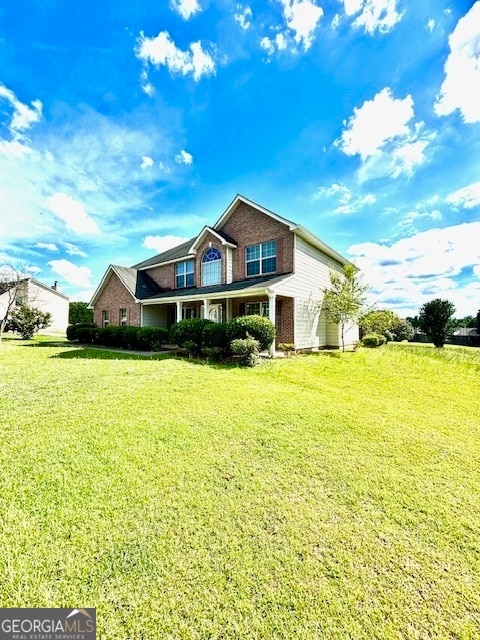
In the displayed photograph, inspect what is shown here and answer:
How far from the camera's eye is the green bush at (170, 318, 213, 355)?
12.2m

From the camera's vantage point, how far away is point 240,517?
2912mm

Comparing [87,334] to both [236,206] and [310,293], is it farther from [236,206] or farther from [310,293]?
[310,293]

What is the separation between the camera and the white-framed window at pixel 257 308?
15.5 meters

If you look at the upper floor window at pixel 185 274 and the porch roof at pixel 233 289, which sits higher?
the upper floor window at pixel 185 274

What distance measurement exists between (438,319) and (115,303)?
1088 inches

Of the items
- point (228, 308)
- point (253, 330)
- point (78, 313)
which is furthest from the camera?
point (78, 313)

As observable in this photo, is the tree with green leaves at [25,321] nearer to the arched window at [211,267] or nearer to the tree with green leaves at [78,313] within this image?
the tree with green leaves at [78,313]

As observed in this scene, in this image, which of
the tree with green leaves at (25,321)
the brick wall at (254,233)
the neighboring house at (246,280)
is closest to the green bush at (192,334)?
the neighboring house at (246,280)

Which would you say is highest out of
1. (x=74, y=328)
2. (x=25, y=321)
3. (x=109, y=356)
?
(x=25, y=321)

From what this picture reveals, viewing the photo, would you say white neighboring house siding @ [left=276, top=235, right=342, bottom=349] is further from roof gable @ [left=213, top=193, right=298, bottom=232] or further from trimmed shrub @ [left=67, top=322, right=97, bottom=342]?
trimmed shrub @ [left=67, top=322, right=97, bottom=342]

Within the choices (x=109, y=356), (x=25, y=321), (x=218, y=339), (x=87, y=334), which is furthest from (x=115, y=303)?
(x=218, y=339)

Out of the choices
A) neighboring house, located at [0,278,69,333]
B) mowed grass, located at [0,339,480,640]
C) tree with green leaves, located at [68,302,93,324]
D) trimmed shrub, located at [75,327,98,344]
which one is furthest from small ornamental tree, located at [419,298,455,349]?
neighboring house, located at [0,278,69,333]

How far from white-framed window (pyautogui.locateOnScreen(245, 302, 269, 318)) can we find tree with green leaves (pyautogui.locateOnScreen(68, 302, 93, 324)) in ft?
96.5

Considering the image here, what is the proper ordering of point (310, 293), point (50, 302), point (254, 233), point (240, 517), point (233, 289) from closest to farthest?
point (240, 517) < point (233, 289) < point (310, 293) < point (254, 233) < point (50, 302)
